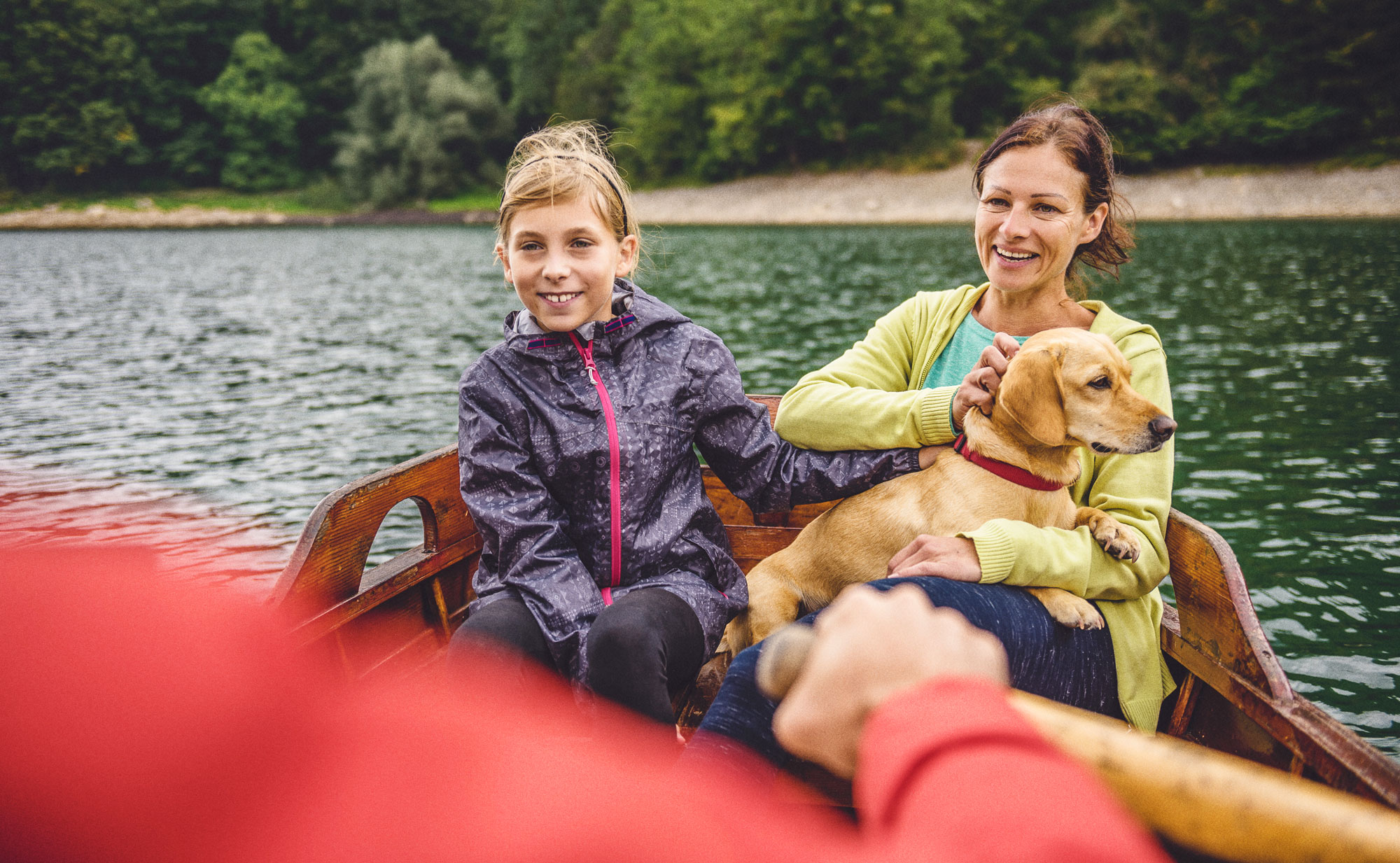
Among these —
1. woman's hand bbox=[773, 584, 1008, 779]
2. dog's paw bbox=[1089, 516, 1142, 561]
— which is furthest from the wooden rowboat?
woman's hand bbox=[773, 584, 1008, 779]

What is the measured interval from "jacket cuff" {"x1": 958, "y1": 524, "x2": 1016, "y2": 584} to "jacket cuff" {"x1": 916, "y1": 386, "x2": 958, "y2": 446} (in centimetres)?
58

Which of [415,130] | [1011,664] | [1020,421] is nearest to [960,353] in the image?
[1020,421]

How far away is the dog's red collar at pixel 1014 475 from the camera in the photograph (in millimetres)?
2865

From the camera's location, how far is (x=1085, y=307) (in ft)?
10.5

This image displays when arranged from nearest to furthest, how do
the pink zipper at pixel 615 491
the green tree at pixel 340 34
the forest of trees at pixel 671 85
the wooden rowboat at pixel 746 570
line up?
the wooden rowboat at pixel 746 570
the pink zipper at pixel 615 491
the forest of trees at pixel 671 85
the green tree at pixel 340 34

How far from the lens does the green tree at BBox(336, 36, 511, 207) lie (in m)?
58.1

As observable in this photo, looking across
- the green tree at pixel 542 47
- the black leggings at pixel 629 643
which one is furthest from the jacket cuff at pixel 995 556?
the green tree at pixel 542 47

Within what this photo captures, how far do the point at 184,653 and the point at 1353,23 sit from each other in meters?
54.9

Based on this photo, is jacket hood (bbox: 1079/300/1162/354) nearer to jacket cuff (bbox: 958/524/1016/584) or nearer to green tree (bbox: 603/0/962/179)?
jacket cuff (bbox: 958/524/1016/584)

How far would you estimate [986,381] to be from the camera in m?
2.91

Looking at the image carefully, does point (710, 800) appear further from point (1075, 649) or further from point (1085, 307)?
point (1085, 307)

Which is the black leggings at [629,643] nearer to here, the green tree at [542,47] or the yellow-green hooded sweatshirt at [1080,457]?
the yellow-green hooded sweatshirt at [1080,457]

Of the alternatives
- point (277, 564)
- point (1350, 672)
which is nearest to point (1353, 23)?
point (1350, 672)

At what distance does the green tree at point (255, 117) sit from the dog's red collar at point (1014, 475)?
75.6 m
